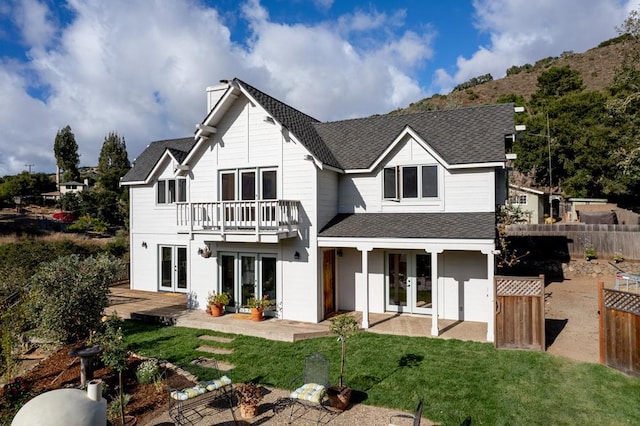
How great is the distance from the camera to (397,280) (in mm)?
14477

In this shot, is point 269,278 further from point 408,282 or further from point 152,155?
point 152,155

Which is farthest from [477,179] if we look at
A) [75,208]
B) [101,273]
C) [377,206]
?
[75,208]

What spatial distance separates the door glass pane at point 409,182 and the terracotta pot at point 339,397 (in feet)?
27.9

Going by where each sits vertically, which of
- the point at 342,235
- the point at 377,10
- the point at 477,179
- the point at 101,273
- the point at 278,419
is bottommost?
the point at 278,419

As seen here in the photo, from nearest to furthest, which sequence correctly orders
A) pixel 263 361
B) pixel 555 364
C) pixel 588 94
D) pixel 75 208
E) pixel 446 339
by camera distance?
pixel 555 364, pixel 263 361, pixel 446 339, pixel 588 94, pixel 75 208

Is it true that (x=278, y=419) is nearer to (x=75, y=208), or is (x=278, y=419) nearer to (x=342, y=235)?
(x=342, y=235)

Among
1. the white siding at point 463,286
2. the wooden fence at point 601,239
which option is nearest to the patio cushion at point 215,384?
the white siding at point 463,286

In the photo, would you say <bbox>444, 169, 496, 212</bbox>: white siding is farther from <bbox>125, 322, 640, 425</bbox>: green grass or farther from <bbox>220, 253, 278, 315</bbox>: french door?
<bbox>220, 253, 278, 315</bbox>: french door

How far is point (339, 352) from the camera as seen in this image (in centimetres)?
1066

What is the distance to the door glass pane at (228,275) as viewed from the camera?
14.9m

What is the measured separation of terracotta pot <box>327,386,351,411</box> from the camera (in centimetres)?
755

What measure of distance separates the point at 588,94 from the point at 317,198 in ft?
143

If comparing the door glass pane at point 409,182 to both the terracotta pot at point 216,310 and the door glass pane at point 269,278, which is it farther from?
the terracotta pot at point 216,310

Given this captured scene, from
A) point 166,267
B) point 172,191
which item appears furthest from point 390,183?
point 166,267
